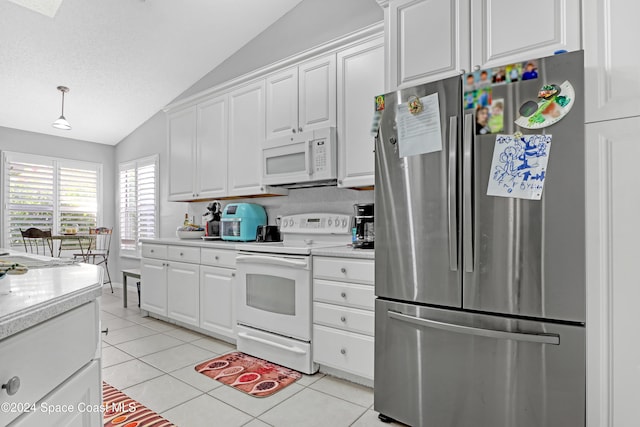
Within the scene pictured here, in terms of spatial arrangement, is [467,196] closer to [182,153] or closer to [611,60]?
[611,60]

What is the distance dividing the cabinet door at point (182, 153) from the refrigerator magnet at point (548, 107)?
3308 mm

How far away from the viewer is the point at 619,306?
1.34 metres

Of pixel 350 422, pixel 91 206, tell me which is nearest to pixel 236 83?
pixel 350 422

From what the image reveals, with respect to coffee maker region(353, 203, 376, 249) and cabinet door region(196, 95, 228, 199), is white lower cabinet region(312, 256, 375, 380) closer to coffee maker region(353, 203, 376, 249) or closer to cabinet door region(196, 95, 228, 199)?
coffee maker region(353, 203, 376, 249)

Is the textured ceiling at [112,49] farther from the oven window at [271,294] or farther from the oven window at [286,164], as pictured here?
the oven window at [271,294]

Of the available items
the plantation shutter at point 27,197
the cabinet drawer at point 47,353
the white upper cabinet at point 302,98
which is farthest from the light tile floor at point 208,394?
→ the plantation shutter at point 27,197

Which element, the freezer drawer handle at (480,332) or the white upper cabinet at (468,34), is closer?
the freezer drawer handle at (480,332)

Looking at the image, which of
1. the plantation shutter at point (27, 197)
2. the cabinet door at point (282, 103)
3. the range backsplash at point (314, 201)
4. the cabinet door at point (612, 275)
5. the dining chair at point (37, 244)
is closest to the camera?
the cabinet door at point (612, 275)

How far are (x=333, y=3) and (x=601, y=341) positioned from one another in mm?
3120

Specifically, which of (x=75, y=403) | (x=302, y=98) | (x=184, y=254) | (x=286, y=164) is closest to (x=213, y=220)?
(x=184, y=254)

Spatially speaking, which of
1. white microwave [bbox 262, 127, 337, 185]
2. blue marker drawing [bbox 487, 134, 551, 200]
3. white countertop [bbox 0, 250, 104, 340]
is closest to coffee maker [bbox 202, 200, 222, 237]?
white microwave [bbox 262, 127, 337, 185]

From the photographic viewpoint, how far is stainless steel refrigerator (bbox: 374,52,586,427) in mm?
1372

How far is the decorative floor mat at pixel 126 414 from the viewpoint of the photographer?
1.80m

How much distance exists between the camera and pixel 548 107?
140 centimetres
